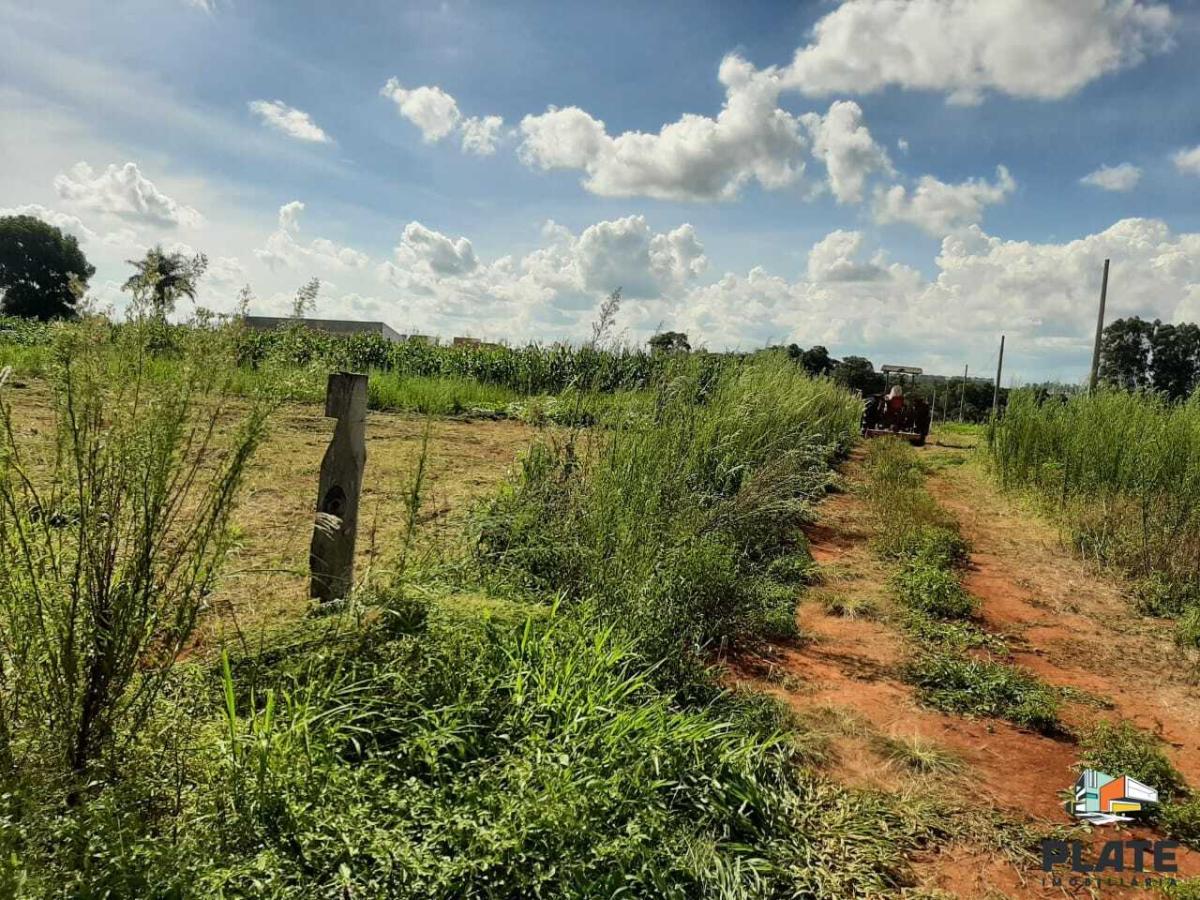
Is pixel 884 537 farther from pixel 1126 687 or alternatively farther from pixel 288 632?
pixel 288 632

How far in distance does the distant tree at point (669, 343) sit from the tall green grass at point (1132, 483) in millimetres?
4142

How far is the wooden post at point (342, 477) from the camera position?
3123mm

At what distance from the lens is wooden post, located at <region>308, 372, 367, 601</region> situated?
3.12 meters

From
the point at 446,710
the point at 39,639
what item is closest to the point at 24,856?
the point at 39,639

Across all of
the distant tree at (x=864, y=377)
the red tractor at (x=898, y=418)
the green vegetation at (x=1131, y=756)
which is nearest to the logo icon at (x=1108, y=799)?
the green vegetation at (x=1131, y=756)

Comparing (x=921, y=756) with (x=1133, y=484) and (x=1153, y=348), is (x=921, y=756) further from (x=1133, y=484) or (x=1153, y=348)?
(x=1153, y=348)

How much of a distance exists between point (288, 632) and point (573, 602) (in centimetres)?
136

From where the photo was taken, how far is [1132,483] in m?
6.70

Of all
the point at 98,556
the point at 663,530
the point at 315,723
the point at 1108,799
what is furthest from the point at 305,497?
the point at 1108,799

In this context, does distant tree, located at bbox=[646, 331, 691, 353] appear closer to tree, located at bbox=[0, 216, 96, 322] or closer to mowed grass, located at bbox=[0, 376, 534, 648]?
mowed grass, located at bbox=[0, 376, 534, 648]

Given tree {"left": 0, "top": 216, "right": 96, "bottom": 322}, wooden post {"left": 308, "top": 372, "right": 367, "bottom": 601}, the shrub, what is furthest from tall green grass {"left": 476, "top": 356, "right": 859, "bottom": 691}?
tree {"left": 0, "top": 216, "right": 96, "bottom": 322}

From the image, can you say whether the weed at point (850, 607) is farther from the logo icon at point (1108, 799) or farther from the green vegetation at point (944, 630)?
the logo icon at point (1108, 799)

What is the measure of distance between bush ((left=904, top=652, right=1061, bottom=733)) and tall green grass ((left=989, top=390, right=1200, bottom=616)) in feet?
7.48

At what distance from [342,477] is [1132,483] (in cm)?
716
